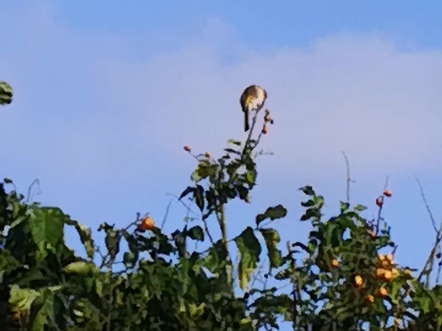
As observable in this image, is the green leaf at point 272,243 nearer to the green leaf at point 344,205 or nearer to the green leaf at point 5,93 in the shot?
the green leaf at point 344,205

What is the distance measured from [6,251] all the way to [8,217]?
1.17 feet

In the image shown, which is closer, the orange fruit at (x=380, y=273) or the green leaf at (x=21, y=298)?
the green leaf at (x=21, y=298)

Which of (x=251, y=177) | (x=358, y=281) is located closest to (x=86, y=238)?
(x=251, y=177)

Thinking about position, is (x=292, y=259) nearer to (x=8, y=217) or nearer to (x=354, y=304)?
(x=354, y=304)

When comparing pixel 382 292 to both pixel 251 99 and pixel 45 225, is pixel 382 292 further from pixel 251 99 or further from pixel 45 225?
pixel 45 225

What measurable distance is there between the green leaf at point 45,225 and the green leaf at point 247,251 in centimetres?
58

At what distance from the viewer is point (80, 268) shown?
3.36 meters

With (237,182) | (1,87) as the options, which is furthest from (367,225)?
(1,87)

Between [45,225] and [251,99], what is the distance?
1135 mm

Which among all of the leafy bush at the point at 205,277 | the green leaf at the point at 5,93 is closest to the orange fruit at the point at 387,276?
the leafy bush at the point at 205,277

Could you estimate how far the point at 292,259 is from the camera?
12.5ft

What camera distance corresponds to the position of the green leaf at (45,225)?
3328mm

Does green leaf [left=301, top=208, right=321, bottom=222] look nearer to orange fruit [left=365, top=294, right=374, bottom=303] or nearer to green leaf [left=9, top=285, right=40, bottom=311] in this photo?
orange fruit [left=365, top=294, right=374, bottom=303]

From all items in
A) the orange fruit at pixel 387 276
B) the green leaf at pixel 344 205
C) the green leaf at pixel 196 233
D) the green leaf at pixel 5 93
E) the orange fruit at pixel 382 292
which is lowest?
the orange fruit at pixel 382 292
